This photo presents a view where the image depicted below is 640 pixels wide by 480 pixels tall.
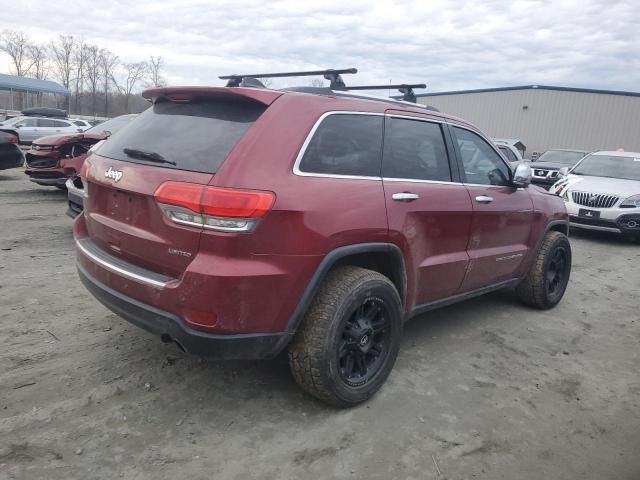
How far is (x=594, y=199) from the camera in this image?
9.26 m

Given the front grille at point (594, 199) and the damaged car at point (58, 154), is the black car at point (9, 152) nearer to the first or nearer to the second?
the damaged car at point (58, 154)

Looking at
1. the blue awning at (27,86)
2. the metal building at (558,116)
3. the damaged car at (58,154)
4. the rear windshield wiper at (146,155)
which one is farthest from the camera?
the blue awning at (27,86)

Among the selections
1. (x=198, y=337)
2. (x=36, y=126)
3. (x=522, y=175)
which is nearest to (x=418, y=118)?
(x=522, y=175)

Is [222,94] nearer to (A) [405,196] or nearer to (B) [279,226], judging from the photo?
(B) [279,226]

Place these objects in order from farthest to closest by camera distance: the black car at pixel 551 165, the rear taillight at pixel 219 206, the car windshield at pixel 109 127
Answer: the black car at pixel 551 165, the car windshield at pixel 109 127, the rear taillight at pixel 219 206

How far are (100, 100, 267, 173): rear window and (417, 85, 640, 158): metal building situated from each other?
34484 mm

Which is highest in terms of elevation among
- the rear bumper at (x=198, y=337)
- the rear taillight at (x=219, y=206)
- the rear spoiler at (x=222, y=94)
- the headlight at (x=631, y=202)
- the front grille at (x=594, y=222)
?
the rear spoiler at (x=222, y=94)

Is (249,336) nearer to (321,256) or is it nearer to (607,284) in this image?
(321,256)

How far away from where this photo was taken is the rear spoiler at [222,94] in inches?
113

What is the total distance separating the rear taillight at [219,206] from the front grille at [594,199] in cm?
839

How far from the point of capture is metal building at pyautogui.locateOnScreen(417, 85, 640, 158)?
31.8 m

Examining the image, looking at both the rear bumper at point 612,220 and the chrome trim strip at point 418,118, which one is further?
the rear bumper at point 612,220

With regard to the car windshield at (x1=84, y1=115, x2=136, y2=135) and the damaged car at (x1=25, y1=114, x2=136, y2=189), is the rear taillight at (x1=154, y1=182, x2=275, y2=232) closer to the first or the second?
the damaged car at (x1=25, y1=114, x2=136, y2=189)

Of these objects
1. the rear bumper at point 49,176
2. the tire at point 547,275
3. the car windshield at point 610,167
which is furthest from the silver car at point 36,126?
the tire at point 547,275
